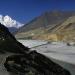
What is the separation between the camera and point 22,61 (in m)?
14.0

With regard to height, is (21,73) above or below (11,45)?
below

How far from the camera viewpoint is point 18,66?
1365 centimetres

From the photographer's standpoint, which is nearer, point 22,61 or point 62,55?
point 22,61

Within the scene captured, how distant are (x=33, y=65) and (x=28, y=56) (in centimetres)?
69

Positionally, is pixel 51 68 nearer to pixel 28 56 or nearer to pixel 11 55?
pixel 28 56

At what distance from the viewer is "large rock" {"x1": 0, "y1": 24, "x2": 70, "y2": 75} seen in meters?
13.6

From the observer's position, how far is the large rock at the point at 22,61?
1361 cm

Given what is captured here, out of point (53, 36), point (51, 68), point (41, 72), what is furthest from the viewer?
point (53, 36)

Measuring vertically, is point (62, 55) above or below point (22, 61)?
below

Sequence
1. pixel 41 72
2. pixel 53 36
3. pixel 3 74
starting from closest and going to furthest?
pixel 3 74, pixel 41 72, pixel 53 36

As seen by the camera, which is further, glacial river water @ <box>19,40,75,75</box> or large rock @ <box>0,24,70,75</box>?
glacial river water @ <box>19,40,75,75</box>

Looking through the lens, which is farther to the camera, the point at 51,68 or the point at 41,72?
the point at 51,68

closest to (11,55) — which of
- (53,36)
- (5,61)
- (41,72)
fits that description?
(5,61)

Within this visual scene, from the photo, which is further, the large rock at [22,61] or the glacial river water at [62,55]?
the glacial river water at [62,55]
